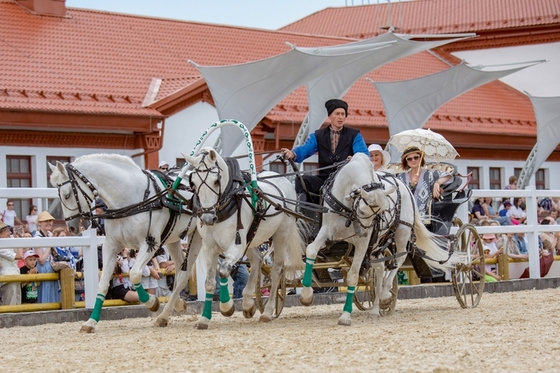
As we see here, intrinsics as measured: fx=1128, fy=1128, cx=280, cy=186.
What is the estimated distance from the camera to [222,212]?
1118cm

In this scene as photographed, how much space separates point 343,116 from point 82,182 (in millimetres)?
3015

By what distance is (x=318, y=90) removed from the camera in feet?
82.9

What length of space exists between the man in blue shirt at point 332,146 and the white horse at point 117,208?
1571 mm

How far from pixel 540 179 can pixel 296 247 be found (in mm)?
28885

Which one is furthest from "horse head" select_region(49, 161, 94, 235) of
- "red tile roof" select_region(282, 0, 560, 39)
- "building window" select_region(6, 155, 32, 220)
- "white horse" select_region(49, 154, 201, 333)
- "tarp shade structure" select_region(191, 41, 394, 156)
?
"red tile roof" select_region(282, 0, 560, 39)

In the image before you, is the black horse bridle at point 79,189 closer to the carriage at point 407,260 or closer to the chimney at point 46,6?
the carriage at point 407,260

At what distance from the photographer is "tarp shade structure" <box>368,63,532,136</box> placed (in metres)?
28.4

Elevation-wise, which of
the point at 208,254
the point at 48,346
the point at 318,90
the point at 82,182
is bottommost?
the point at 48,346

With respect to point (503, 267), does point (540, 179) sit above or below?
above

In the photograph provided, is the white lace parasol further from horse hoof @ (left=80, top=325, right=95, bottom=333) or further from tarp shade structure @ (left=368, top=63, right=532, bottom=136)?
tarp shade structure @ (left=368, top=63, right=532, bottom=136)

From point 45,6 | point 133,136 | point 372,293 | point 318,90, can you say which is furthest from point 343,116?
point 45,6

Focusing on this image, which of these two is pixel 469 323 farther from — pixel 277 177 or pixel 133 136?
pixel 133 136

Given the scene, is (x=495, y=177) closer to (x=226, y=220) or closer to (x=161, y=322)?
(x=161, y=322)

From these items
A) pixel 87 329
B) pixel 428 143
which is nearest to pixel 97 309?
pixel 87 329
